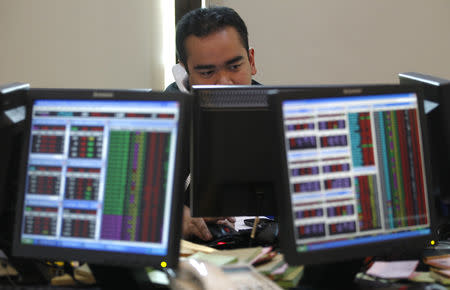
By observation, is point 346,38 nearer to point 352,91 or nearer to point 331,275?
point 352,91

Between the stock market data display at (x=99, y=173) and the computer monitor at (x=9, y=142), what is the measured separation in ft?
0.26

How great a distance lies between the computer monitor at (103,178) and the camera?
1009mm

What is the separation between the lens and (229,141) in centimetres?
129

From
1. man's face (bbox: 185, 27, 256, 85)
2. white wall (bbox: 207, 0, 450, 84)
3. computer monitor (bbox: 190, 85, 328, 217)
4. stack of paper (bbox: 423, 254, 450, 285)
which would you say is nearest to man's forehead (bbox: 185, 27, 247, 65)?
man's face (bbox: 185, 27, 256, 85)

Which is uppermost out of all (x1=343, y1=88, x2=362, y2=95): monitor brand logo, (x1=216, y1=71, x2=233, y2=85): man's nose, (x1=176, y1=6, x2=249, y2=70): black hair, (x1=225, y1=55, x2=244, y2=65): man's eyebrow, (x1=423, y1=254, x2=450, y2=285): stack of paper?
(x1=176, y1=6, x2=249, y2=70): black hair

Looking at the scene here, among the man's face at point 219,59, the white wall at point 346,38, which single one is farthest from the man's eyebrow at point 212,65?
the white wall at point 346,38

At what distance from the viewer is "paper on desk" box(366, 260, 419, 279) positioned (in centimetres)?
113

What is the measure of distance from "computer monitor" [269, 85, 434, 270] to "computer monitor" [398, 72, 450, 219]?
155mm

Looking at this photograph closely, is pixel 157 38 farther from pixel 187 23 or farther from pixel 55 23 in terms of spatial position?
pixel 187 23

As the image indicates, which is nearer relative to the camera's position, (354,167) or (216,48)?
(354,167)

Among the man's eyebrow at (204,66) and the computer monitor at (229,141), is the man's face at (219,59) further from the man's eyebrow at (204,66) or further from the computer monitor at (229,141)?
the computer monitor at (229,141)

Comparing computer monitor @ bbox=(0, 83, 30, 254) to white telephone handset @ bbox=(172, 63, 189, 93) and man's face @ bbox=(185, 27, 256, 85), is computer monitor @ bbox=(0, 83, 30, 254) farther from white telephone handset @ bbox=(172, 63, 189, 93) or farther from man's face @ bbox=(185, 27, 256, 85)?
white telephone handset @ bbox=(172, 63, 189, 93)

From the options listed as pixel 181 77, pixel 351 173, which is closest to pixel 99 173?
pixel 351 173

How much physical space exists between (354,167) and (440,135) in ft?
1.11
